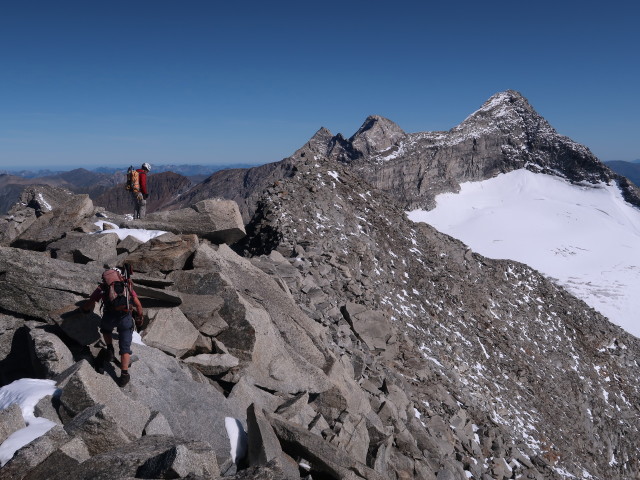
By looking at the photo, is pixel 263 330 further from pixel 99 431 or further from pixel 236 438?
pixel 99 431

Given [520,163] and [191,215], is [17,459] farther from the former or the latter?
[520,163]

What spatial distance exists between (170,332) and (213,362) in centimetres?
123

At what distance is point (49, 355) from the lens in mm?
8352

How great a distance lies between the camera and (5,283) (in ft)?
32.5

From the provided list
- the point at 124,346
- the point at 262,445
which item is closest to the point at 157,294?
the point at 124,346

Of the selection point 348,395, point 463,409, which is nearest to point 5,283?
point 348,395

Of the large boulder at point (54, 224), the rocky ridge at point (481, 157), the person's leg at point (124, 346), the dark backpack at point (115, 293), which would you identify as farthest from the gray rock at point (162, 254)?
the rocky ridge at point (481, 157)

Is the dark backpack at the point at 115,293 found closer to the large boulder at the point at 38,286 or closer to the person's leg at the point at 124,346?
the person's leg at the point at 124,346

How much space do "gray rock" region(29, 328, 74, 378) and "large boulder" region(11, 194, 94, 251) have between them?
22.6ft

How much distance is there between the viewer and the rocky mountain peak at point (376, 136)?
13425 cm

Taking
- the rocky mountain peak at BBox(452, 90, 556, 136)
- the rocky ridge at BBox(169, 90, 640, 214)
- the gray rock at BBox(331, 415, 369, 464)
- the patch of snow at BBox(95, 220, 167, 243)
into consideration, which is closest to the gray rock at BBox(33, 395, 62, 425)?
the gray rock at BBox(331, 415, 369, 464)

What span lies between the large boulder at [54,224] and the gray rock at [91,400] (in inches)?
348

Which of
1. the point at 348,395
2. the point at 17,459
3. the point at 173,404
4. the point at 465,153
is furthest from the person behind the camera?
the point at 465,153

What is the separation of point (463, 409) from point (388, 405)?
6.38 metres
